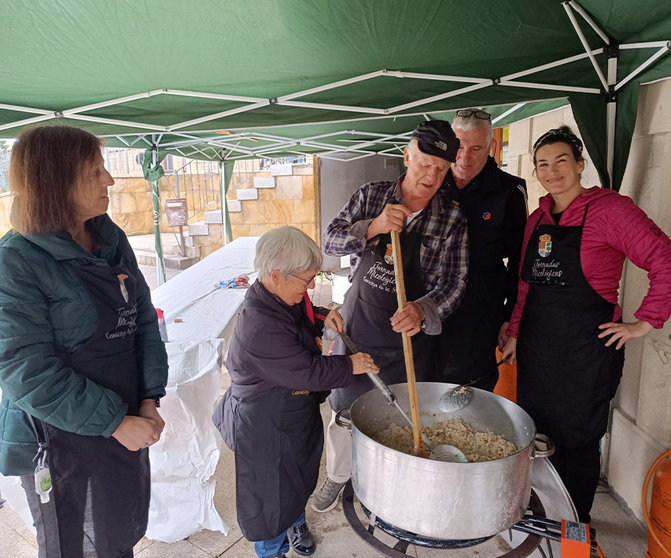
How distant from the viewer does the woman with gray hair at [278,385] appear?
1350 millimetres

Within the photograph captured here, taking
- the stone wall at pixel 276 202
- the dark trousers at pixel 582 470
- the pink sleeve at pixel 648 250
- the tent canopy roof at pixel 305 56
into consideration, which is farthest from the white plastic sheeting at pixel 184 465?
the stone wall at pixel 276 202

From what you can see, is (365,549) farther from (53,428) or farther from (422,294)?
(53,428)

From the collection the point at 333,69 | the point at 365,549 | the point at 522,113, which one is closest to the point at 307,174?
the point at 522,113

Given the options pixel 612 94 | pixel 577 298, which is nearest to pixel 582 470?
pixel 577 298

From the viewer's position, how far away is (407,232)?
1.67 m

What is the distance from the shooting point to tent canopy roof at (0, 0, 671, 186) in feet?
4.56

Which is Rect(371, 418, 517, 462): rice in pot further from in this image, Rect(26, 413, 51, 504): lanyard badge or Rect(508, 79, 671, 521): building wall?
Rect(508, 79, 671, 521): building wall

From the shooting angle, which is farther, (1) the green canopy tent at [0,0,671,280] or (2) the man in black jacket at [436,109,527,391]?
(2) the man in black jacket at [436,109,527,391]

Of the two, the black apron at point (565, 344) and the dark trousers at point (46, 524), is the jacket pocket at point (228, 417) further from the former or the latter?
the black apron at point (565, 344)

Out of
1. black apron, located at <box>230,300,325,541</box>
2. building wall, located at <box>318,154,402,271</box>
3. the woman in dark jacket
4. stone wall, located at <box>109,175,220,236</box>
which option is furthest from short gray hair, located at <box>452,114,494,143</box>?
stone wall, located at <box>109,175,220,236</box>

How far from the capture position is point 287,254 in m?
1.35

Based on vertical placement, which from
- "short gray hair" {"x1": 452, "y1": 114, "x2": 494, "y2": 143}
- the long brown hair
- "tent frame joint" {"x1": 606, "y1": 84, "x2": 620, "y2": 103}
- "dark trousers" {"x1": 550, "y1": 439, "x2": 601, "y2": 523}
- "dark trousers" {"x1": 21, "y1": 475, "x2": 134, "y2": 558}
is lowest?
"dark trousers" {"x1": 550, "y1": 439, "x2": 601, "y2": 523}

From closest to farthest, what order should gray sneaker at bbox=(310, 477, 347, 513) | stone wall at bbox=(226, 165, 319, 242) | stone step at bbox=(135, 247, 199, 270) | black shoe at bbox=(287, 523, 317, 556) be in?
1. black shoe at bbox=(287, 523, 317, 556)
2. gray sneaker at bbox=(310, 477, 347, 513)
3. stone wall at bbox=(226, 165, 319, 242)
4. stone step at bbox=(135, 247, 199, 270)

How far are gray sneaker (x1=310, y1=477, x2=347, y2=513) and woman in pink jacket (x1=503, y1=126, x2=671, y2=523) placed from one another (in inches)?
40.9
